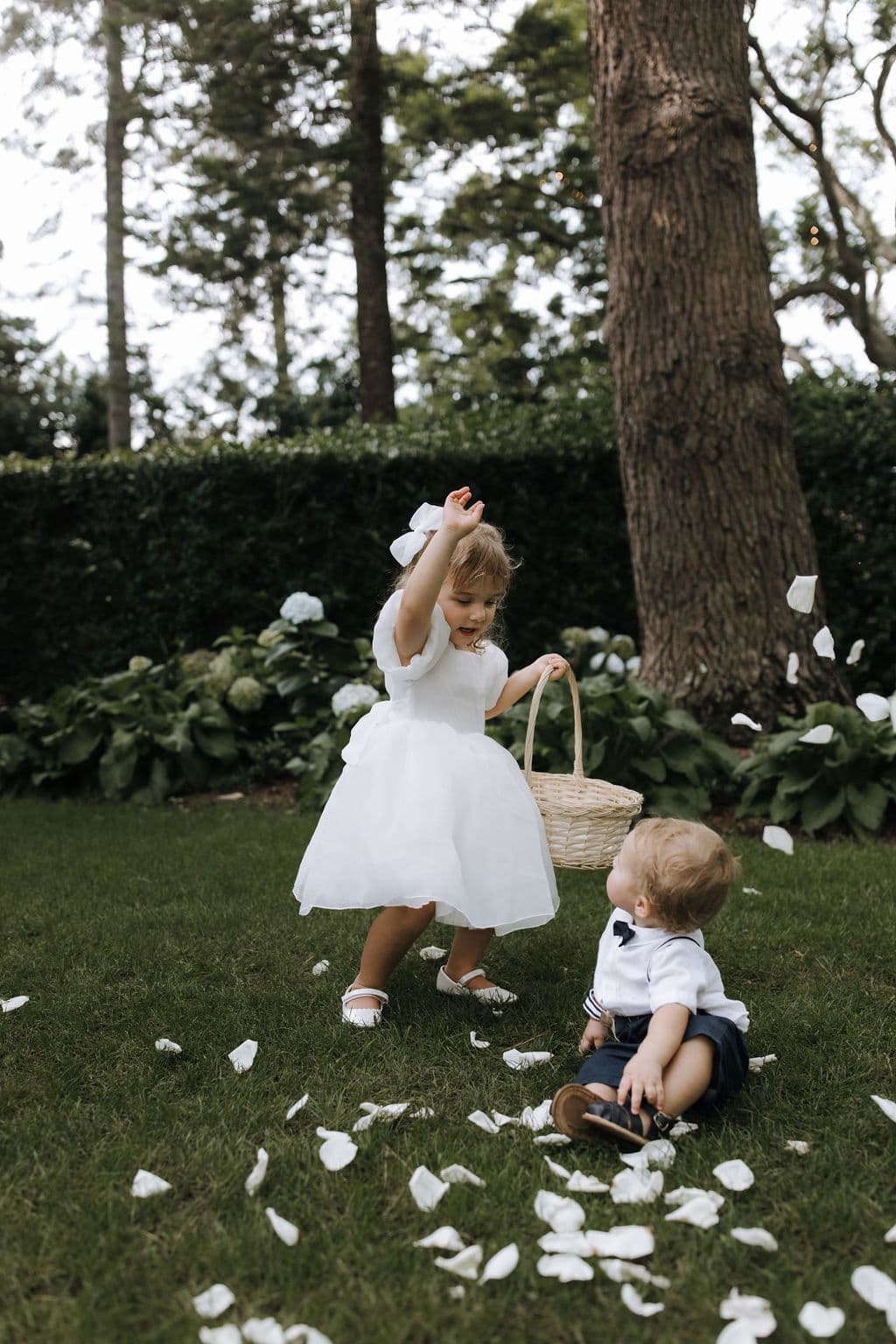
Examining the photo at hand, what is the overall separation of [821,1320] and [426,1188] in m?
0.58

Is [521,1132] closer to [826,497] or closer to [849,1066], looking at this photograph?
[849,1066]

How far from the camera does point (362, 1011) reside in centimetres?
245

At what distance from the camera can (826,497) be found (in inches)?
233

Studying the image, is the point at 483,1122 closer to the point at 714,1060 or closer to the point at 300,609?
the point at 714,1060

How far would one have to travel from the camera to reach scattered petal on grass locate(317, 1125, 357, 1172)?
1.75 m

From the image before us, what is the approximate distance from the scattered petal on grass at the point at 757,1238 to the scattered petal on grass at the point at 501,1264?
315 mm

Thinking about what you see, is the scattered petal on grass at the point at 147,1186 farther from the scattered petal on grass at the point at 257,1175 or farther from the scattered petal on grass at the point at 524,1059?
the scattered petal on grass at the point at 524,1059

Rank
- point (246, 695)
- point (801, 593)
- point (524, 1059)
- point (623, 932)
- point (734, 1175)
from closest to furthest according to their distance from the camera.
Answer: point (734, 1175)
point (623, 932)
point (524, 1059)
point (801, 593)
point (246, 695)

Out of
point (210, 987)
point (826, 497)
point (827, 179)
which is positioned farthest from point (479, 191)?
point (210, 987)

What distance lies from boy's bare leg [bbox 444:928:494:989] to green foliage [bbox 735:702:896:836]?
1922mm

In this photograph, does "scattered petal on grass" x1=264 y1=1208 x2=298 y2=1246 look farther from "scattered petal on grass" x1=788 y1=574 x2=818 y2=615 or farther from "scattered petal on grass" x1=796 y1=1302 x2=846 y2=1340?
"scattered petal on grass" x1=788 y1=574 x2=818 y2=615

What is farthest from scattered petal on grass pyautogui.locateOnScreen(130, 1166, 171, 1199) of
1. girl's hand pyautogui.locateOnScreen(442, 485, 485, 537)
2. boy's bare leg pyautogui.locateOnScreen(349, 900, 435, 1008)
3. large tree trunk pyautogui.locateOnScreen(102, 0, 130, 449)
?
large tree trunk pyautogui.locateOnScreen(102, 0, 130, 449)

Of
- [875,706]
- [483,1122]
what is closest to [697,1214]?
Result: [483,1122]

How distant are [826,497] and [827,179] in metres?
6.61
